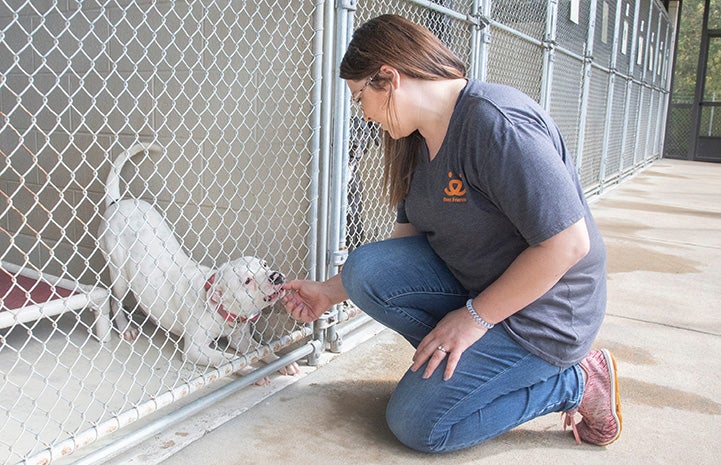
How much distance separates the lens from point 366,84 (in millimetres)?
1708

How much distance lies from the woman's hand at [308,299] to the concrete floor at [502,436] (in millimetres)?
295

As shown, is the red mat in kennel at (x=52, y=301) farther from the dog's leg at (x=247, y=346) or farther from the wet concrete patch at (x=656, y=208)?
the wet concrete patch at (x=656, y=208)

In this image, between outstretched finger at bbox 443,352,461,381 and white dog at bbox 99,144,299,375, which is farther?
white dog at bbox 99,144,299,375

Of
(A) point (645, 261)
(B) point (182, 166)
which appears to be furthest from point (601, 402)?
(A) point (645, 261)

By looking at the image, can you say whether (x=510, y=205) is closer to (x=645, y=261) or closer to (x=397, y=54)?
(x=397, y=54)

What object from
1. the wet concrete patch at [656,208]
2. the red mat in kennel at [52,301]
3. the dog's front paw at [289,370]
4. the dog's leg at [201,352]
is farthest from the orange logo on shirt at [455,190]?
the wet concrete patch at [656,208]

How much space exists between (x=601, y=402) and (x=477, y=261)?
571 mm

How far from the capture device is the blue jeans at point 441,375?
1.77 meters

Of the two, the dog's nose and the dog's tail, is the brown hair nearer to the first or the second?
the dog's nose

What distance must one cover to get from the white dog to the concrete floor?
0.95ft

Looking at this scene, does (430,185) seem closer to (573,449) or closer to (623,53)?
(573,449)

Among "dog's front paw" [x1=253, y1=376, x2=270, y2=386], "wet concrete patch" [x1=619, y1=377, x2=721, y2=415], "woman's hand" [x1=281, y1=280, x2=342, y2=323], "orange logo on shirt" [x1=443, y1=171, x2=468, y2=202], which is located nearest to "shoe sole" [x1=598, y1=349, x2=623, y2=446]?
"wet concrete patch" [x1=619, y1=377, x2=721, y2=415]

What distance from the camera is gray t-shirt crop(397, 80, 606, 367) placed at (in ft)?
5.03

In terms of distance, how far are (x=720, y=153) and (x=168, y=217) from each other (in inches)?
589
